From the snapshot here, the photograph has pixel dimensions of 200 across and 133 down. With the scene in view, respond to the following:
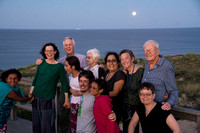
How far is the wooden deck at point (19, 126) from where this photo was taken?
4.99m

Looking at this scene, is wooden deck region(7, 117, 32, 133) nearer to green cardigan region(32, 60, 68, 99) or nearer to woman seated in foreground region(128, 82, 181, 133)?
green cardigan region(32, 60, 68, 99)

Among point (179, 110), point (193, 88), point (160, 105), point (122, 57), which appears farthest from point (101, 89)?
Result: point (193, 88)

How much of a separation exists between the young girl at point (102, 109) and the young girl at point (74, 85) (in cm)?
43

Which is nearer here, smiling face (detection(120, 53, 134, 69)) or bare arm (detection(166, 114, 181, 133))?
bare arm (detection(166, 114, 181, 133))

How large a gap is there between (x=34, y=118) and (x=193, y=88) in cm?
904

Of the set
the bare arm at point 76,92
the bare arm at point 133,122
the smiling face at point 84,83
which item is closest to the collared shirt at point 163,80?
the bare arm at point 133,122

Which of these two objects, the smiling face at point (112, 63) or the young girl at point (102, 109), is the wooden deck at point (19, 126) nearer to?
the young girl at point (102, 109)

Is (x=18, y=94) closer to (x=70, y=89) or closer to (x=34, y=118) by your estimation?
(x=34, y=118)

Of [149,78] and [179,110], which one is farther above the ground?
[149,78]

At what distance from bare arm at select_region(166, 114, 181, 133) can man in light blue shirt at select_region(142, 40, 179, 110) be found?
17 centimetres

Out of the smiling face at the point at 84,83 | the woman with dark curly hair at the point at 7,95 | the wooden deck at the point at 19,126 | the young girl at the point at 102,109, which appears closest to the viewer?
the young girl at the point at 102,109

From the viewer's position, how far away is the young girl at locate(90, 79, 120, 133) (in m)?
3.11

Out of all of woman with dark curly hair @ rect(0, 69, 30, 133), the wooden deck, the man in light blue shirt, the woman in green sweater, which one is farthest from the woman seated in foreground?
the wooden deck

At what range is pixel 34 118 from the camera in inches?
151
